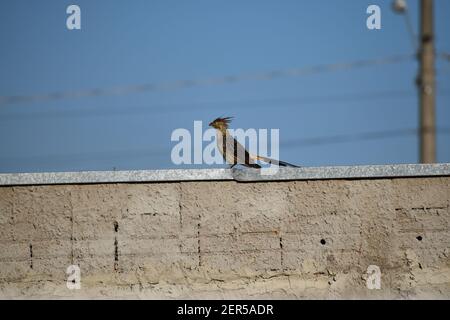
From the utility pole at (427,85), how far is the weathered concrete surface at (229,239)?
30.4ft

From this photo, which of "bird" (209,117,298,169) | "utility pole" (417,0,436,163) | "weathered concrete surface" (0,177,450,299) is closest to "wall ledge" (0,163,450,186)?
"weathered concrete surface" (0,177,450,299)

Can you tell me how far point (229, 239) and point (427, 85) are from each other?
10900 mm

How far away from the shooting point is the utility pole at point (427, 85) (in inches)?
608

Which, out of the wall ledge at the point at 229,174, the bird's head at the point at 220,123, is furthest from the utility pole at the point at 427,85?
the wall ledge at the point at 229,174

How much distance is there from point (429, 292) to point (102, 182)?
10.1 ft

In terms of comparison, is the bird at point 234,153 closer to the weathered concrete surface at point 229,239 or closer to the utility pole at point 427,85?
the weathered concrete surface at point 229,239

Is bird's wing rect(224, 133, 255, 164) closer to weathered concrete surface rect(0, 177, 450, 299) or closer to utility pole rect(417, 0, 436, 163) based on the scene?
weathered concrete surface rect(0, 177, 450, 299)

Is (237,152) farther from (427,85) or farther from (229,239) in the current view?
(427,85)

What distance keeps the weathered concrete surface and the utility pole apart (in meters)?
9.27

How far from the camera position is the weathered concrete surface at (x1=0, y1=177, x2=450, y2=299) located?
6.20 m

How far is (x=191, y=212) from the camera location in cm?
639

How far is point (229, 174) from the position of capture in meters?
6.39
